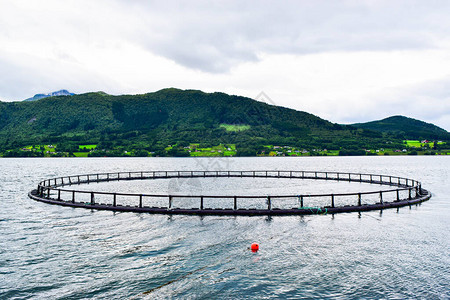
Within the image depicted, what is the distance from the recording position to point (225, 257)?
633 inches

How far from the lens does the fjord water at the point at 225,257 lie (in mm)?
12367

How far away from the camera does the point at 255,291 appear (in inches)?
480

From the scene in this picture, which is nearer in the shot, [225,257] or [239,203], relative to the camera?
[225,257]

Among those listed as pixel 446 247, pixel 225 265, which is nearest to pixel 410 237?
pixel 446 247

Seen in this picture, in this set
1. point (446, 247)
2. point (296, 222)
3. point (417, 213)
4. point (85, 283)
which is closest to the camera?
point (85, 283)

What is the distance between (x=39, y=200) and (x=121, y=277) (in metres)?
28.2

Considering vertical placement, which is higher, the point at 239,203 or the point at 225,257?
the point at 225,257

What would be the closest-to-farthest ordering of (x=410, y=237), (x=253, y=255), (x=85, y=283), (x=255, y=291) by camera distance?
(x=255, y=291) < (x=85, y=283) < (x=253, y=255) < (x=410, y=237)

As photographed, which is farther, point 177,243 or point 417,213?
point 417,213

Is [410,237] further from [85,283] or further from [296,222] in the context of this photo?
[85,283]

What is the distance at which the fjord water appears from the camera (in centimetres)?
1237

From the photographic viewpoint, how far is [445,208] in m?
32.3

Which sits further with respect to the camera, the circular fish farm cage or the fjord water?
the circular fish farm cage

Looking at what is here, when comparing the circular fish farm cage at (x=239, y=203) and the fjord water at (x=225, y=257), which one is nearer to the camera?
the fjord water at (x=225, y=257)
